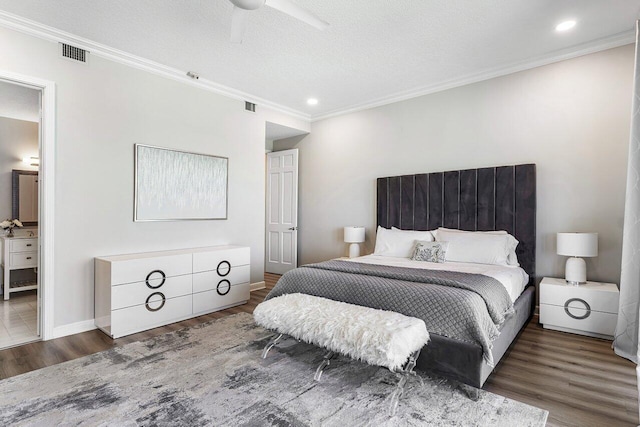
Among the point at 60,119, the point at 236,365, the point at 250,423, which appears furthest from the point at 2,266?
the point at 250,423

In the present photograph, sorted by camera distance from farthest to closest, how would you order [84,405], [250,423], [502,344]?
[502,344] → [84,405] → [250,423]

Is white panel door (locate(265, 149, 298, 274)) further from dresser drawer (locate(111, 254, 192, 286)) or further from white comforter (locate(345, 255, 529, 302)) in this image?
dresser drawer (locate(111, 254, 192, 286))

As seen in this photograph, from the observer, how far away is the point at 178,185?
3.90 metres

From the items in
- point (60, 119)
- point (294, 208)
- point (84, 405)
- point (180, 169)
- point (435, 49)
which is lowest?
point (84, 405)

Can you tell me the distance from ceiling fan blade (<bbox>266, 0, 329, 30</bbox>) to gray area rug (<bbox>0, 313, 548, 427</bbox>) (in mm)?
2485

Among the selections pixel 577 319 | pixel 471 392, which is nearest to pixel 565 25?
pixel 577 319

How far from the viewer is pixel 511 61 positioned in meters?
3.58

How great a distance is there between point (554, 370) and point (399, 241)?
2.02 m

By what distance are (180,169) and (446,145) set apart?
3.28 m

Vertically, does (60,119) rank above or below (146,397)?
above

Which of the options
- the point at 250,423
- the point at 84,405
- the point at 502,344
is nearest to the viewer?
the point at 250,423

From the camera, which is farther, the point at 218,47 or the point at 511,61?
the point at 511,61

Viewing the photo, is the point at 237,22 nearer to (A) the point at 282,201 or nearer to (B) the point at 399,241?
(B) the point at 399,241

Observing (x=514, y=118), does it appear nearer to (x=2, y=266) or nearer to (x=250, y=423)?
(x=250, y=423)
